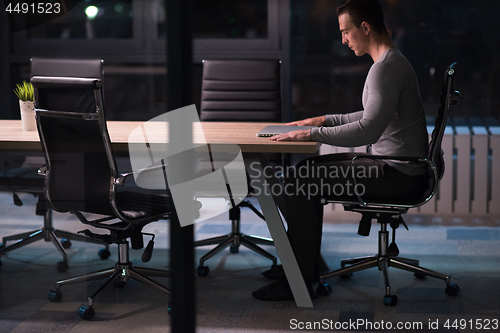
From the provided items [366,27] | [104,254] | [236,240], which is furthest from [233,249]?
[366,27]

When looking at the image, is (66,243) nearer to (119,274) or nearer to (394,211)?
(119,274)

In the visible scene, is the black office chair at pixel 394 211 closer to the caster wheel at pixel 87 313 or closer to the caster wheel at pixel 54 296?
the caster wheel at pixel 87 313

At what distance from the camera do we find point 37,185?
2859 millimetres

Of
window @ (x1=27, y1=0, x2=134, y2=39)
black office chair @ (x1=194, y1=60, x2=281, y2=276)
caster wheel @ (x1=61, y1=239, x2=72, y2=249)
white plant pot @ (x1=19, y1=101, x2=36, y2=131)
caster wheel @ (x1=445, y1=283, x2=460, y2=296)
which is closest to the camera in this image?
caster wheel @ (x1=445, y1=283, x2=460, y2=296)

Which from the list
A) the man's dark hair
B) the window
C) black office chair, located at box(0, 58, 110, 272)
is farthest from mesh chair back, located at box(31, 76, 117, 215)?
the window

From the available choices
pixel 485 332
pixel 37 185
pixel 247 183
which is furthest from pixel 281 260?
pixel 37 185

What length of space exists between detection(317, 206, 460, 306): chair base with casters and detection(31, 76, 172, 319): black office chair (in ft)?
2.76

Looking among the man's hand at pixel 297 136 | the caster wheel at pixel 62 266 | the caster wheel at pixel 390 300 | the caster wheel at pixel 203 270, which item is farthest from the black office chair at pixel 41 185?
the caster wheel at pixel 390 300

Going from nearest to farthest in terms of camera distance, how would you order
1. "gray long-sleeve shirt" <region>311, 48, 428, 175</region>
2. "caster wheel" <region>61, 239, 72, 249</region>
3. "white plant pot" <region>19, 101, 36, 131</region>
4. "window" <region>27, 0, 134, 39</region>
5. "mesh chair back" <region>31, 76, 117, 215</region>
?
"mesh chair back" <region>31, 76, 117, 215</region> → "gray long-sleeve shirt" <region>311, 48, 428, 175</region> → "white plant pot" <region>19, 101, 36, 131</region> → "caster wheel" <region>61, 239, 72, 249</region> → "window" <region>27, 0, 134, 39</region>

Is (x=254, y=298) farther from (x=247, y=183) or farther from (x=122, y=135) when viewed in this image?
(x=122, y=135)

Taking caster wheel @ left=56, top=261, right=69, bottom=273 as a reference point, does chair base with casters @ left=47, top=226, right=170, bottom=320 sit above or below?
above

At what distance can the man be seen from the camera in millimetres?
2234

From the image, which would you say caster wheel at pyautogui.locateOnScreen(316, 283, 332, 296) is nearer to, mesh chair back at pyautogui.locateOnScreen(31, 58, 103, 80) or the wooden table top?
the wooden table top

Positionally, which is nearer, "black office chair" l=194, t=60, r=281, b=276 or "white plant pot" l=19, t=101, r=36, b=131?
"white plant pot" l=19, t=101, r=36, b=131
